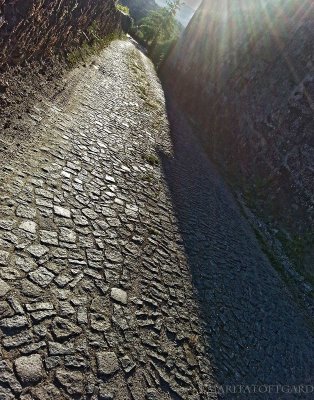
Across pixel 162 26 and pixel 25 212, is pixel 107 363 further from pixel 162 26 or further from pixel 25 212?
pixel 162 26

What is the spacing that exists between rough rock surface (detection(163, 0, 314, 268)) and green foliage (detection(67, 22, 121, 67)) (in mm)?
8712

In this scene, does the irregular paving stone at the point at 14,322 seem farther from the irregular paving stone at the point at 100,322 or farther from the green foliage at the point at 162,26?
the green foliage at the point at 162,26

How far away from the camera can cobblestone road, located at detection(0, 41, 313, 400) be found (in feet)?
15.5

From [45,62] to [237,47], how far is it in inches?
643

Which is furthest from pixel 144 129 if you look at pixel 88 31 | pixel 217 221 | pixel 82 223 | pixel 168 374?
pixel 168 374

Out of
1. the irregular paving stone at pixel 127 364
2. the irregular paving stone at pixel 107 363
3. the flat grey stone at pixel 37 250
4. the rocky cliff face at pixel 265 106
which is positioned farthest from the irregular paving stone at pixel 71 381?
the rocky cliff face at pixel 265 106

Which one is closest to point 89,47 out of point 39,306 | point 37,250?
point 37,250

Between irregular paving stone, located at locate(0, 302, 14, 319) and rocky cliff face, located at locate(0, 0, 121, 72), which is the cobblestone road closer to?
irregular paving stone, located at locate(0, 302, 14, 319)

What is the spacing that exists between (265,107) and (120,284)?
1503 cm

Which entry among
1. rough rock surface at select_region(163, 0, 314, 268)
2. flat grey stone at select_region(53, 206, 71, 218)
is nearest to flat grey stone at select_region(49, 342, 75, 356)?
flat grey stone at select_region(53, 206, 71, 218)

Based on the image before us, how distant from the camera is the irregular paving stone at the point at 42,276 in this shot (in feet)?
17.5

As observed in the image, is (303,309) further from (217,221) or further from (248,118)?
(248,118)

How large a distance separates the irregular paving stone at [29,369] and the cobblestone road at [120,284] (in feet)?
0.06

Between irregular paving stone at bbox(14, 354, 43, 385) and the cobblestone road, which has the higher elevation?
the cobblestone road
